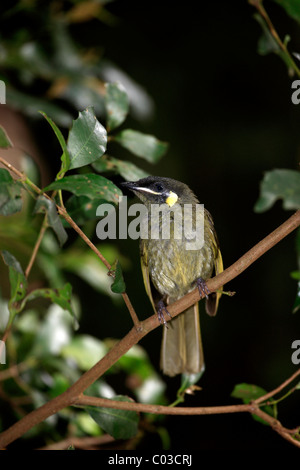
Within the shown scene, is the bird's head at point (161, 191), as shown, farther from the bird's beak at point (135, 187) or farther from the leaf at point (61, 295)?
the leaf at point (61, 295)

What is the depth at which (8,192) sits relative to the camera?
1383mm

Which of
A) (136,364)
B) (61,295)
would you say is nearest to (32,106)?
(61,295)

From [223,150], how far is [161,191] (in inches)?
86.3

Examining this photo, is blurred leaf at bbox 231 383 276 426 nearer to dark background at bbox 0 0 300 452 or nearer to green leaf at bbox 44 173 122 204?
green leaf at bbox 44 173 122 204

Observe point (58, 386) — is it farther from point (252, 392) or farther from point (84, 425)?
point (252, 392)

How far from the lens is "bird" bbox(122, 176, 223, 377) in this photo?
90.9 inches

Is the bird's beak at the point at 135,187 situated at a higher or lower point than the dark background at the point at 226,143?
lower

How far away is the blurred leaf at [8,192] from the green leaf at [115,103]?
0.70 m

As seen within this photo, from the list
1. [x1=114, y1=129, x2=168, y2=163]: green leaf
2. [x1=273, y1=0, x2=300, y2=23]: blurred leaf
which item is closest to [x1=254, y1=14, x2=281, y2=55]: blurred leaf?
[x1=273, y1=0, x2=300, y2=23]: blurred leaf

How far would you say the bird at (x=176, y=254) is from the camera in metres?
2.31

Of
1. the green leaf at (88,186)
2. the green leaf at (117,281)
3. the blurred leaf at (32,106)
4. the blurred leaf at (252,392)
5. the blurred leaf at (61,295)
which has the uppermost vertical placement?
the blurred leaf at (32,106)

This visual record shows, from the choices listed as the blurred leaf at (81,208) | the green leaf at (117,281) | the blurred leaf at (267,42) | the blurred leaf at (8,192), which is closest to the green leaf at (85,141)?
the blurred leaf at (8,192)
